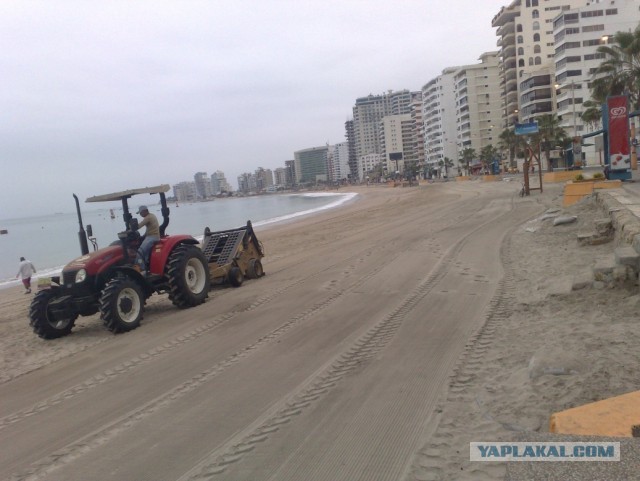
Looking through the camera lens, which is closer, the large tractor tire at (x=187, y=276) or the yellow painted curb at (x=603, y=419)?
the yellow painted curb at (x=603, y=419)

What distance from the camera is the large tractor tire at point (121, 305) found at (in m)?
7.54

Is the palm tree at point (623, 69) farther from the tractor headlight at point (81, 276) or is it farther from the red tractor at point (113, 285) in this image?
the tractor headlight at point (81, 276)

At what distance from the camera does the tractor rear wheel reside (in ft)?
34.4

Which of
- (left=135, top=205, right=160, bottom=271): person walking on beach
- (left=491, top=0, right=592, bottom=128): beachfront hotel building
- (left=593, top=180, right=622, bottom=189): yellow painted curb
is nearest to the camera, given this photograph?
(left=135, top=205, right=160, bottom=271): person walking on beach

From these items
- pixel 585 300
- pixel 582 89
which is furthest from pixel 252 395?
pixel 582 89

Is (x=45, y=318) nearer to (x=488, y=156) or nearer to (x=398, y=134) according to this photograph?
(x=488, y=156)

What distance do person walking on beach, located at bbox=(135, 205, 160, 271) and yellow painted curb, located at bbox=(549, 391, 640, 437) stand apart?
22.5 ft

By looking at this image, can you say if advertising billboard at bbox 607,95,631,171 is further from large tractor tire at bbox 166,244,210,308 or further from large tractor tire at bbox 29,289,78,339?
large tractor tire at bbox 29,289,78,339

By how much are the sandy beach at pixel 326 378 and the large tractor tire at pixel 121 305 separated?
0.20 metres

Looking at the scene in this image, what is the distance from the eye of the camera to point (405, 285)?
8.89 meters

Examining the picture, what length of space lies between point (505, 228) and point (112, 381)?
12189 mm

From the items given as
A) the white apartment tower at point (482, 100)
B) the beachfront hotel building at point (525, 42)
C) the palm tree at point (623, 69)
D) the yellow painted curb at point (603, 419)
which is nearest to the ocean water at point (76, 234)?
the yellow painted curb at point (603, 419)

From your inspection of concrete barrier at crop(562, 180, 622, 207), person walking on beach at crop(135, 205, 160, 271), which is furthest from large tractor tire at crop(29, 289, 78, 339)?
concrete barrier at crop(562, 180, 622, 207)

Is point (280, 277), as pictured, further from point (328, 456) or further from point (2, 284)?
point (2, 284)
